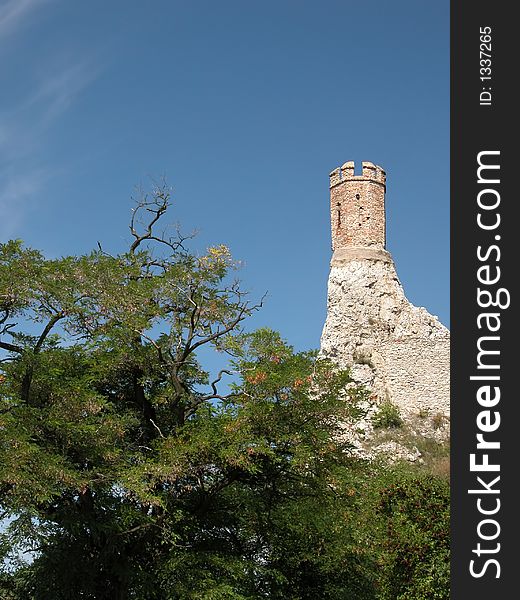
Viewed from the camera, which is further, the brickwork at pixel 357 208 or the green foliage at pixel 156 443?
the brickwork at pixel 357 208

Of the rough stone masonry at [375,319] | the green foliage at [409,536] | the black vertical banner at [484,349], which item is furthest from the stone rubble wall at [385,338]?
A: the black vertical banner at [484,349]

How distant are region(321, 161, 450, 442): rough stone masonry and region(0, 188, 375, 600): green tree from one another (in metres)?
32.3

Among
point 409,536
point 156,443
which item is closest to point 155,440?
point 156,443

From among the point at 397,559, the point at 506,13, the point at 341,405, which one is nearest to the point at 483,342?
the point at 506,13

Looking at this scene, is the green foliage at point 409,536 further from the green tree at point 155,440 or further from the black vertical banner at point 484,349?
the black vertical banner at point 484,349

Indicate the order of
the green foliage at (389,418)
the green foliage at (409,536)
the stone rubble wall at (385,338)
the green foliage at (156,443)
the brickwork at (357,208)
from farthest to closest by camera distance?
the brickwork at (357,208) < the stone rubble wall at (385,338) < the green foliage at (389,418) < the green foliage at (409,536) < the green foliage at (156,443)

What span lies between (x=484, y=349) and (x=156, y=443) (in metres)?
9.93

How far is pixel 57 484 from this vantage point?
17531 mm

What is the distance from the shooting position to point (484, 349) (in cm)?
1049

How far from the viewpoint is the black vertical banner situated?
33.9ft

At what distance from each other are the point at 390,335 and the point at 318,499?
35.5 meters

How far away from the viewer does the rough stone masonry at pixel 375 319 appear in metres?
52.8

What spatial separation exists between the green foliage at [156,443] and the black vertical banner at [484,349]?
7917 mm

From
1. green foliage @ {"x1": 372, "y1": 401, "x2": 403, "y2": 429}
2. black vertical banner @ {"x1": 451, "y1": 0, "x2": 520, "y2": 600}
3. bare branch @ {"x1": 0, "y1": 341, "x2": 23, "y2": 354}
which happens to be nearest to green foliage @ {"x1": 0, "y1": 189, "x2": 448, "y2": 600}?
bare branch @ {"x1": 0, "y1": 341, "x2": 23, "y2": 354}
